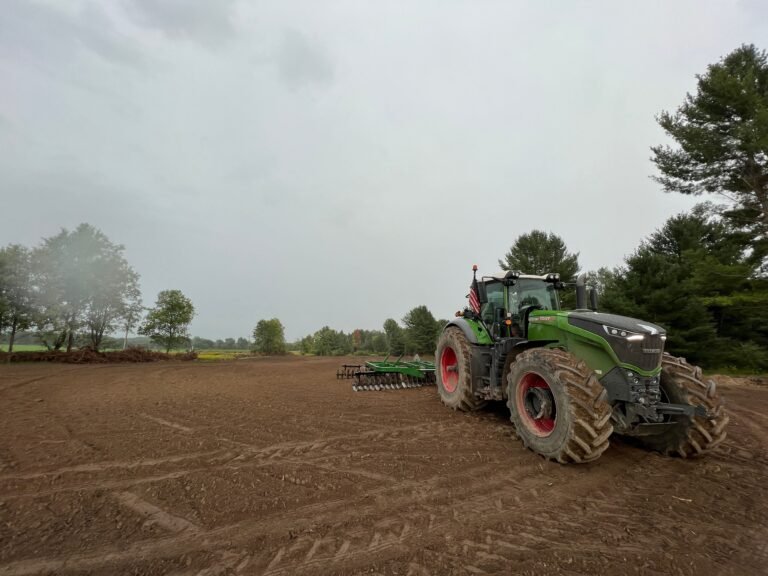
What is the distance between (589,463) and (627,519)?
1.17m

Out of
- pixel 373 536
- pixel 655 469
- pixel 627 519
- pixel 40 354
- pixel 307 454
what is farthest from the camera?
pixel 40 354

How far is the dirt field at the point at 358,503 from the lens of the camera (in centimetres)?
223

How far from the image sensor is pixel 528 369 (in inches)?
170

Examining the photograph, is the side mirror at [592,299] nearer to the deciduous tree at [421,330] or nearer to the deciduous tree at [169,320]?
the deciduous tree at [421,330]

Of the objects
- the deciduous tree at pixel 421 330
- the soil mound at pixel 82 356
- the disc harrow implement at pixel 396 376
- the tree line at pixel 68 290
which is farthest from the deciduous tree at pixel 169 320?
the disc harrow implement at pixel 396 376

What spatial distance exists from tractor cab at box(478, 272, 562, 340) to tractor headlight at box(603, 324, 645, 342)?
154cm

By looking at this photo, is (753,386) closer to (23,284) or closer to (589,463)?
(589,463)

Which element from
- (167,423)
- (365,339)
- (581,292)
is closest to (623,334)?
(581,292)

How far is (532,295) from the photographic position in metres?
6.00

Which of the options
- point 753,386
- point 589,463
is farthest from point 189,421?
point 753,386

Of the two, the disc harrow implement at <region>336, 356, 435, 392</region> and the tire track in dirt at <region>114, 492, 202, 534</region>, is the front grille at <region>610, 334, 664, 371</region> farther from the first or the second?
the disc harrow implement at <region>336, 356, 435, 392</region>

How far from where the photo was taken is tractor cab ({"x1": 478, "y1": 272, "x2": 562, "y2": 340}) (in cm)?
568

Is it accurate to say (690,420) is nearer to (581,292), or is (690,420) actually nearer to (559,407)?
(559,407)

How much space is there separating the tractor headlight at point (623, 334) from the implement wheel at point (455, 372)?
99.0 inches
